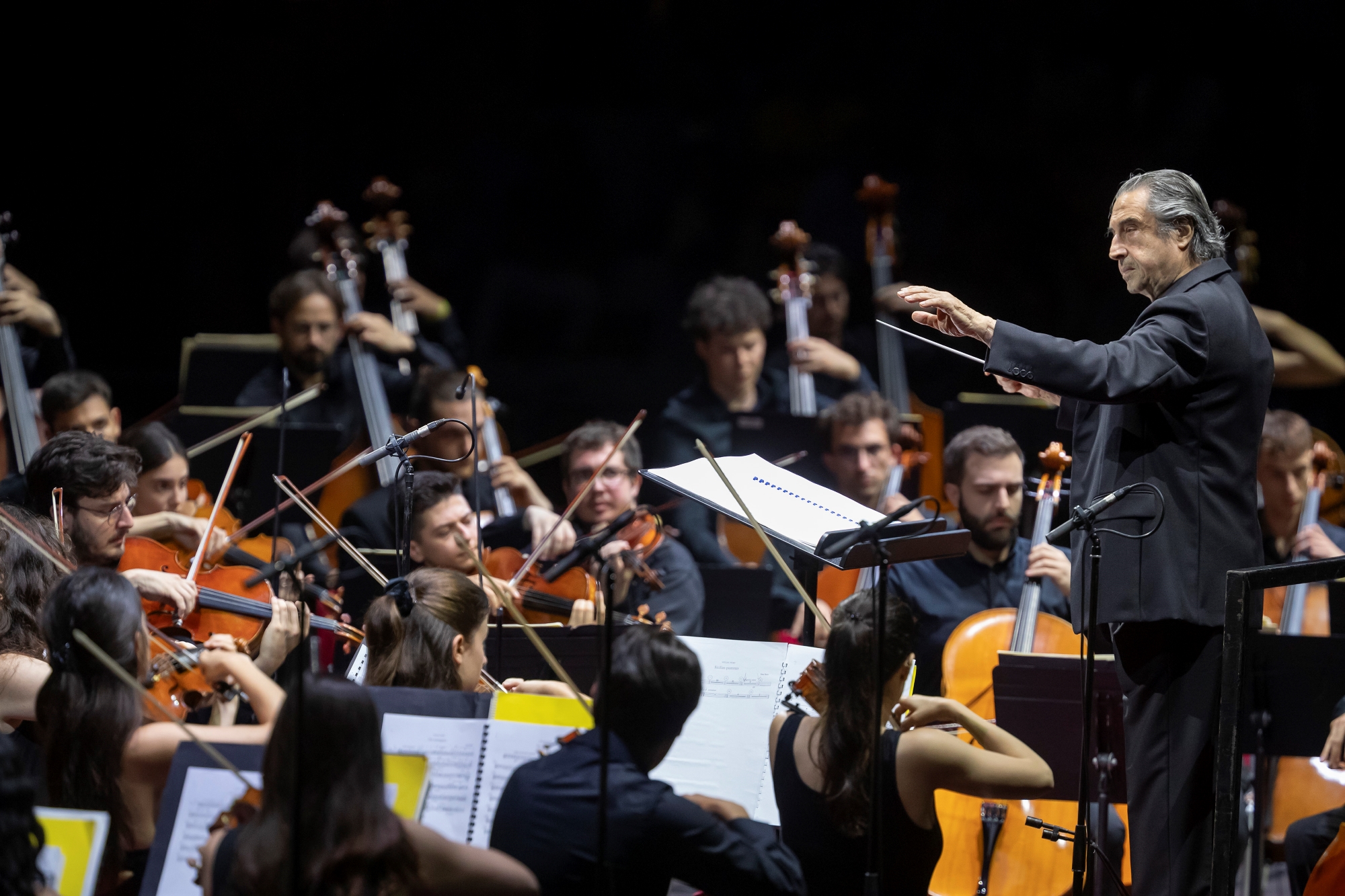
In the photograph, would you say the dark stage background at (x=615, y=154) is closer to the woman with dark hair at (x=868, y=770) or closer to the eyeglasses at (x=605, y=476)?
the eyeglasses at (x=605, y=476)

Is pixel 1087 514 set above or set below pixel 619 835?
above

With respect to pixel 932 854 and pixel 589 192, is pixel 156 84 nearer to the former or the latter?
pixel 589 192

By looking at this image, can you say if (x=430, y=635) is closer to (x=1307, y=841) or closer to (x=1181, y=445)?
(x=1181, y=445)

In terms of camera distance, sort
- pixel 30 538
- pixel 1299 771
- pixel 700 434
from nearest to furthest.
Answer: pixel 30 538 → pixel 1299 771 → pixel 700 434

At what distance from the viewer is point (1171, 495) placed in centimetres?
255

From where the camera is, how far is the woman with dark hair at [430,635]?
2.75 m

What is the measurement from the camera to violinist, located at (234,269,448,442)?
5.10 metres

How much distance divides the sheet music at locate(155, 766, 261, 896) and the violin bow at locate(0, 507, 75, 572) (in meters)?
0.84

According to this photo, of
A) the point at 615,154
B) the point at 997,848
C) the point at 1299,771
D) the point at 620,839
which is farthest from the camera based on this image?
the point at 615,154

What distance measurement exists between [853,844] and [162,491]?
2567 millimetres

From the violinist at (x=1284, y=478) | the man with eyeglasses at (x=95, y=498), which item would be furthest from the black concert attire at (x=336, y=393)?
the violinist at (x=1284, y=478)

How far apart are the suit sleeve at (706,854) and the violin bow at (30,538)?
57.2 inches

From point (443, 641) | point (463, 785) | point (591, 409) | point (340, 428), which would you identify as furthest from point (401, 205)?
point (463, 785)

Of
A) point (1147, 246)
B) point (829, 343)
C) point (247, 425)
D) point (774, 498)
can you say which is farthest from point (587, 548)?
point (829, 343)
